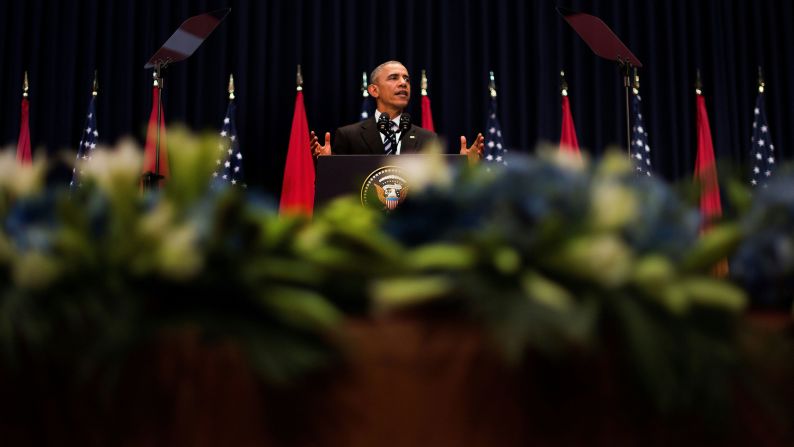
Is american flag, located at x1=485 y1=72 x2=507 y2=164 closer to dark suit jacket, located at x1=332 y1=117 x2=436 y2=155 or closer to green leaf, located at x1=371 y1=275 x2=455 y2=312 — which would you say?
dark suit jacket, located at x1=332 y1=117 x2=436 y2=155

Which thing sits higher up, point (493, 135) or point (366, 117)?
point (366, 117)

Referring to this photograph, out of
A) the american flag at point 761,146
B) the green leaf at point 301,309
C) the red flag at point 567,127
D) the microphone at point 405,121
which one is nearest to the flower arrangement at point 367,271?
the green leaf at point 301,309

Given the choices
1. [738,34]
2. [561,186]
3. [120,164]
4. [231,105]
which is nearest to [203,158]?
[120,164]

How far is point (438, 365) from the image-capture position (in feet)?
2.11

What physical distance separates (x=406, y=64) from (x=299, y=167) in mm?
1095

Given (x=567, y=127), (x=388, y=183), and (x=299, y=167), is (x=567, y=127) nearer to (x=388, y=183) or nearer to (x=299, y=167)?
(x=299, y=167)

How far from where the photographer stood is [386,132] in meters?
4.31

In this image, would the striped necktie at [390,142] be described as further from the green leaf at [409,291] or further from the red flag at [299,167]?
the green leaf at [409,291]

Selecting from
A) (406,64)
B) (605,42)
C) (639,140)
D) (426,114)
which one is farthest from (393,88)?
(639,140)

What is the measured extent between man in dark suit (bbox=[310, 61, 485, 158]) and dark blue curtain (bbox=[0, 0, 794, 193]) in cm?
75

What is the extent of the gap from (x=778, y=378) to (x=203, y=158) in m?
0.51

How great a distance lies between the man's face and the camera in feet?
15.6

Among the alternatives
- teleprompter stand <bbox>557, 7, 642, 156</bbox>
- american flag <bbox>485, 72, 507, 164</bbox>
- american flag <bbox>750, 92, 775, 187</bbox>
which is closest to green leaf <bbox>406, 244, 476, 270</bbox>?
teleprompter stand <bbox>557, 7, 642, 156</bbox>

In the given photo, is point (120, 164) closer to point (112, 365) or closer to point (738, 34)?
point (112, 365)
